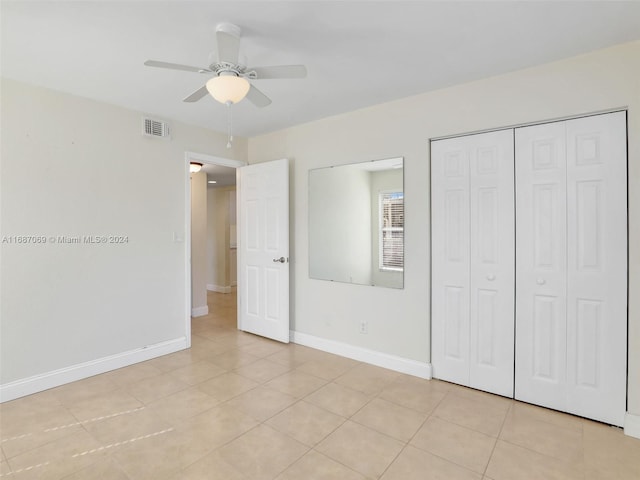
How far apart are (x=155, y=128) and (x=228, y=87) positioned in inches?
76.0

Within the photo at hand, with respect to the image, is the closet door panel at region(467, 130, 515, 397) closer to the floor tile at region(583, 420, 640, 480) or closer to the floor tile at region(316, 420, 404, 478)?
the floor tile at region(583, 420, 640, 480)

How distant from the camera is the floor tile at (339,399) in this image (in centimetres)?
244

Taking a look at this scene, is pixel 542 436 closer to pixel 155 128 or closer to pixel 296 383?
pixel 296 383

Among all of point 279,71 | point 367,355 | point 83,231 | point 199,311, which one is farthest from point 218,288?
point 279,71

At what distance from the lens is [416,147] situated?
298cm

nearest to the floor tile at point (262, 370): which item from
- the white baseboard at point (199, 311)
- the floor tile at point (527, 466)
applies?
the floor tile at point (527, 466)

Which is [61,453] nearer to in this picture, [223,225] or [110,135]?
[110,135]

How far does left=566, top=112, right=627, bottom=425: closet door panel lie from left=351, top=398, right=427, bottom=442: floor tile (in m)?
1.11

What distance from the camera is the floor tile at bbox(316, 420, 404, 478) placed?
6.09 feet

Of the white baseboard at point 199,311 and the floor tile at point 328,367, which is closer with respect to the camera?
the floor tile at point 328,367

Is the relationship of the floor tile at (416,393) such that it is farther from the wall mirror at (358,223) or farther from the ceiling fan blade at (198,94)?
the ceiling fan blade at (198,94)

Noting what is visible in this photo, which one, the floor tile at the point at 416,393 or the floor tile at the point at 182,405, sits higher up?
the floor tile at the point at 416,393

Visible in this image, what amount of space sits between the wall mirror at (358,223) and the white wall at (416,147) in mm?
87

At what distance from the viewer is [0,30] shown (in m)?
1.96
